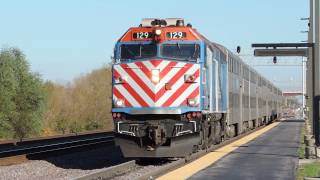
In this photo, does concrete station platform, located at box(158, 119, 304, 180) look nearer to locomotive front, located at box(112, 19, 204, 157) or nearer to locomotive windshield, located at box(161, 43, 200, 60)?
locomotive front, located at box(112, 19, 204, 157)

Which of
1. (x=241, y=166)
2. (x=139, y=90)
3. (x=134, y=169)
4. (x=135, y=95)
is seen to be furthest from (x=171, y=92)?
(x=241, y=166)

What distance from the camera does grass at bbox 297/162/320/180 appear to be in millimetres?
13732

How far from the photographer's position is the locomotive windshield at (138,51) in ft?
54.6

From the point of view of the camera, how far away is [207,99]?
17484mm

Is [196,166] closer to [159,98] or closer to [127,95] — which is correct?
[159,98]

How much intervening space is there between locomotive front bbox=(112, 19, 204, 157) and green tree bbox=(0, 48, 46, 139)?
4193 cm

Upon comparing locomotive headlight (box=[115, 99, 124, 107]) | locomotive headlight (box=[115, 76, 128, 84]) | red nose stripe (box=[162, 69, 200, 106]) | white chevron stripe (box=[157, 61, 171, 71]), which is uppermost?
white chevron stripe (box=[157, 61, 171, 71])

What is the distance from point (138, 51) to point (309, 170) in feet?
18.5

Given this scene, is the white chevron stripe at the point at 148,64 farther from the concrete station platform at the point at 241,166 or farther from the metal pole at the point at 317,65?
the metal pole at the point at 317,65

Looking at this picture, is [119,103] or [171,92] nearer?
[171,92]

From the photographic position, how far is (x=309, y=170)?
579 inches

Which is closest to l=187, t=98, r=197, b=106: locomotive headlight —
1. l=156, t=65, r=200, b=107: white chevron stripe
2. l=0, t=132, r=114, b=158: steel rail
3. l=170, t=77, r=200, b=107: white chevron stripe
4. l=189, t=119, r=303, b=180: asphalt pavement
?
l=170, t=77, r=200, b=107: white chevron stripe

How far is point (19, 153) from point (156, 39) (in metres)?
7.32

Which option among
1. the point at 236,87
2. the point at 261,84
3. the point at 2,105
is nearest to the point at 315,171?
the point at 236,87
